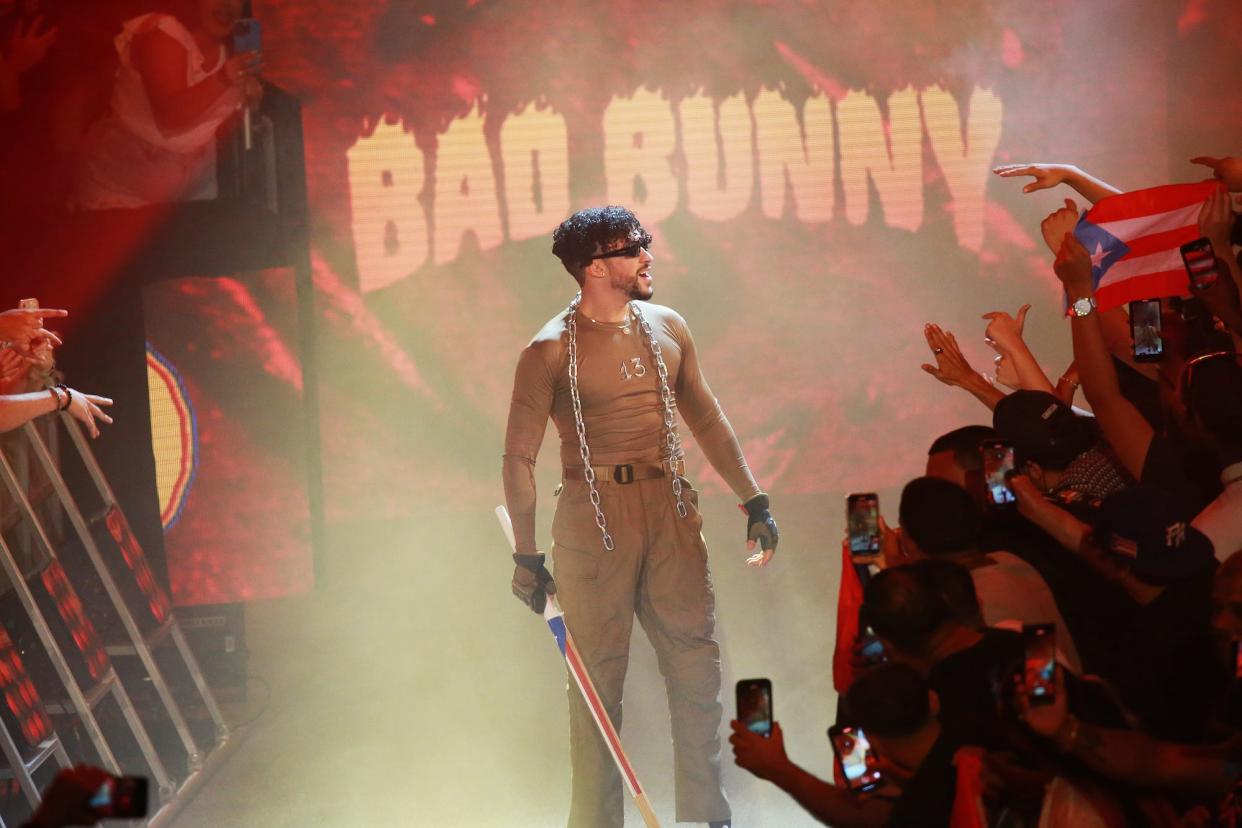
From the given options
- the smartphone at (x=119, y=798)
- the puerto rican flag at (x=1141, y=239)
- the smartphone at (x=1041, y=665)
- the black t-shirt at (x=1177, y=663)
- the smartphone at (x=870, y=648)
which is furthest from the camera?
the puerto rican flag at (x=1141, y=239)

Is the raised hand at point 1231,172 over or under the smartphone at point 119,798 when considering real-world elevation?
over

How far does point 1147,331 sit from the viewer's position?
2.74 metres

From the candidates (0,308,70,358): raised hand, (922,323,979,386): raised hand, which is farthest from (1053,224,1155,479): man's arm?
(0,308,70,358): raised hand

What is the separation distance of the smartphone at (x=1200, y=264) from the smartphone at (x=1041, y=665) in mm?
1041

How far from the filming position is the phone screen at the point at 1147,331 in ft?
8.98

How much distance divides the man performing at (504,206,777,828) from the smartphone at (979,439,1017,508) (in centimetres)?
159

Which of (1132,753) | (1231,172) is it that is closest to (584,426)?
(1231,172)

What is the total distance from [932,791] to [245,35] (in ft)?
13.3

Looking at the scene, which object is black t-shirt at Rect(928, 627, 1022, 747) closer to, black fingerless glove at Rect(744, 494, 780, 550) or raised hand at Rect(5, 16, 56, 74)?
black fingerless glove at Rect(744, 494, 780, 550)

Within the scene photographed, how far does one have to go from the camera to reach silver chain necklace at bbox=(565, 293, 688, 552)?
3.93 meters

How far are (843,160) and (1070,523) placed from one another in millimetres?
2887

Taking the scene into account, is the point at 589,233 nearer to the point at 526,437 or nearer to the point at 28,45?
the point at 526,437

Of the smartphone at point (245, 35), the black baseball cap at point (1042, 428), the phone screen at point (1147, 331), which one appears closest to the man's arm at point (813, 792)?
the black baseball cap at point (1042, 428)

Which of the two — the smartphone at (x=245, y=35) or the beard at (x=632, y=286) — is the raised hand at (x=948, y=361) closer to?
the beard at (x=632, y=286)
